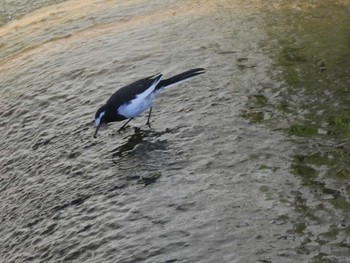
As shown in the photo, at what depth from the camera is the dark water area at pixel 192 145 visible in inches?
270

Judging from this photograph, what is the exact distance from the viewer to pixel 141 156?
29.7ft

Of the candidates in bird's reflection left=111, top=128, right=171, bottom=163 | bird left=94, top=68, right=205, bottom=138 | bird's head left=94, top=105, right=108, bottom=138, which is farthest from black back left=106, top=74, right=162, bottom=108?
bird's reflection left=111, top=128, right=171, bottom=163

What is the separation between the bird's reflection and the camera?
9117mm

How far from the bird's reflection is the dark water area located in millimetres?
27

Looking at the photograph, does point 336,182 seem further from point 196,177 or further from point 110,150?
point 110,150

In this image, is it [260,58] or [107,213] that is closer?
[107,213]

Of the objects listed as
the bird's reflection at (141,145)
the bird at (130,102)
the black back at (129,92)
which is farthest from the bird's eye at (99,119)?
the bird's reflection at (141,145)

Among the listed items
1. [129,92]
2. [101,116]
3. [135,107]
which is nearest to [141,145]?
[135,107]

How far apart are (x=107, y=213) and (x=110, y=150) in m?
1.77

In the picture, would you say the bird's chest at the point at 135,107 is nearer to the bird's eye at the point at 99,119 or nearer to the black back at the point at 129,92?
the black back at the point at 129,92

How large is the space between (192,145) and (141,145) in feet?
3.10

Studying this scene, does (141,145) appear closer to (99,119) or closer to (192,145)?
(99,119)

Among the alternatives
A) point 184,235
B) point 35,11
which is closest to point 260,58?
point 184,235

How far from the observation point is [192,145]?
8750mm
